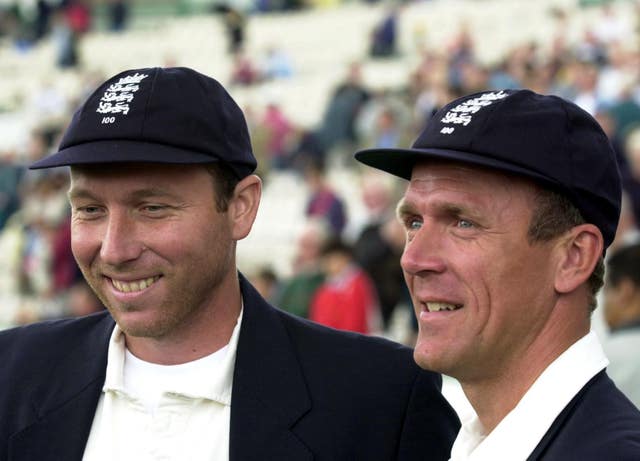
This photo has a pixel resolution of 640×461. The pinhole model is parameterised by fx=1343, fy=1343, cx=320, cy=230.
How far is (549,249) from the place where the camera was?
2572 mm

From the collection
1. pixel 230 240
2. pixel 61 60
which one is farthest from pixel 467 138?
pixel 61 60

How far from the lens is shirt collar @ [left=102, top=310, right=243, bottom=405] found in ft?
9.92

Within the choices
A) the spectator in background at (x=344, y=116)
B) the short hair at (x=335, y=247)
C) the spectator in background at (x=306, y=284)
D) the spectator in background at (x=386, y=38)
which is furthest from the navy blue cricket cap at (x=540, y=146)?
the spectator in background at (x=386, y=38)

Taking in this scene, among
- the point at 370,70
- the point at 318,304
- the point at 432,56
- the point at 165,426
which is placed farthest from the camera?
the point at 370,70

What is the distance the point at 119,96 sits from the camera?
3.00m

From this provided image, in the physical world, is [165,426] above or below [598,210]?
below

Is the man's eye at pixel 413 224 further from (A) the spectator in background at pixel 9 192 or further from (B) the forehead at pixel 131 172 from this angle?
(A) the spectator in background at pixel 9 192

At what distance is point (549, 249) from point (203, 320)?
2.93ft

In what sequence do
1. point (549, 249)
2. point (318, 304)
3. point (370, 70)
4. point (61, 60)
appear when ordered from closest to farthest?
point (549, 249), point (318, 304), point (370, 70), point (61, 60)

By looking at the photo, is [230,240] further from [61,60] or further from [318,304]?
[61,60]

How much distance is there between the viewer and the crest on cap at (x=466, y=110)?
2664 millimetres

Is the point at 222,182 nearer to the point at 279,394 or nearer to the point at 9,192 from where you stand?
the point at 279,394

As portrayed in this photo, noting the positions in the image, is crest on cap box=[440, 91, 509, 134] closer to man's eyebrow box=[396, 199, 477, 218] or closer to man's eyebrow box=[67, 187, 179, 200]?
man's eyebrow box=[396, 199, 477, 218]

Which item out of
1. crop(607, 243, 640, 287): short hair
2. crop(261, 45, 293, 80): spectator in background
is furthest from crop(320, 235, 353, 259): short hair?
crop(261, 45, 293, 80): spectator in background
